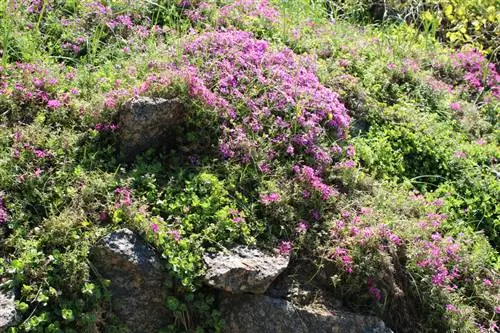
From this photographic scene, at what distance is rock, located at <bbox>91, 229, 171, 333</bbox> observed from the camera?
14.6 feet

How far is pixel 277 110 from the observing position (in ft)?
18.6

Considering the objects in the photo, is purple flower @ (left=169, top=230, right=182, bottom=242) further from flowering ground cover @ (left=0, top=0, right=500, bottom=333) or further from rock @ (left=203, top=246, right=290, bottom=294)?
rock @ (left=203, top=246, right=290, bottom=294)

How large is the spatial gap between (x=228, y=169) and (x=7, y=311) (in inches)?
77.1

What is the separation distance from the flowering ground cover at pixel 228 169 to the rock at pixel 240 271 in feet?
0.35

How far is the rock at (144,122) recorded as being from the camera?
16.7ft

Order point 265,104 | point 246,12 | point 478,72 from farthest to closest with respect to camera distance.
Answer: point 478,72 → point 246,12 → point 265,104

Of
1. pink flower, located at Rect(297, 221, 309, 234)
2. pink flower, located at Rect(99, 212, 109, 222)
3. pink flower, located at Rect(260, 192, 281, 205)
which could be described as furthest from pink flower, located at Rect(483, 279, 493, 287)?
pink flower, located at Rect(99, 212, 109, 222)

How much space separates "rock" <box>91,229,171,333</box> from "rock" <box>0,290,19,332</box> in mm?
591

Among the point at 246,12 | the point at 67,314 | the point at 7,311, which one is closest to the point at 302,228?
the point at 67,314

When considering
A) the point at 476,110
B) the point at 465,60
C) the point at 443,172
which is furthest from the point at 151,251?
the point at 465,60

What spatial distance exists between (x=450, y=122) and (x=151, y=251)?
4.01 m

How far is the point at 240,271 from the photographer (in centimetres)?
453

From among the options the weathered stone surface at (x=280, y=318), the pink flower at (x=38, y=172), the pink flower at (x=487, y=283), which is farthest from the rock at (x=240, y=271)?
the pink flower at (x=487, y=283)

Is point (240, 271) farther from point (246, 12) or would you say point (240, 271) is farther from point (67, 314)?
point (246, 12)
